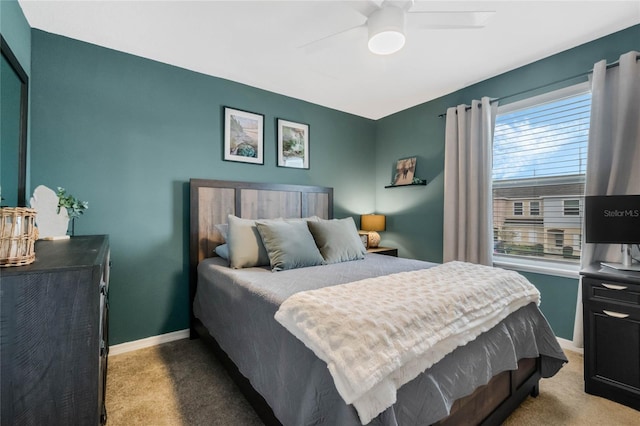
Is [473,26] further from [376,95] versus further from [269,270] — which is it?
[269,270]

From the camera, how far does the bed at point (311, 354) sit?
1079 millimetres

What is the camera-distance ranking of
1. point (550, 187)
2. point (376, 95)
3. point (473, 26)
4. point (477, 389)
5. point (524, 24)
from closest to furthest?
point (477, 389), point (473, 26), point (524, 24), point (550, 187), point (376, 95)

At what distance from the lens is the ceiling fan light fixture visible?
1.81 m

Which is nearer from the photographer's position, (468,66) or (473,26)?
(473,26)

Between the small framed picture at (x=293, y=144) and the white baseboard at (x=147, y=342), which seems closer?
the white baseboard at (x=147, y=342)

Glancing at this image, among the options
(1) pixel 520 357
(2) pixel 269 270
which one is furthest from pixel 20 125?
(1) pixel 520 357

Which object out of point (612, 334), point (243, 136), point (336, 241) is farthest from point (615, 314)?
point (243, 136)

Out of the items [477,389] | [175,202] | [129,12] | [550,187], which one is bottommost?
[477,389]

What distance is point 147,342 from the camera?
2.57 m

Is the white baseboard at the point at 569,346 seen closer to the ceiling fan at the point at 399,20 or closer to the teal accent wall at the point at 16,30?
the ceiling fan at the point at 399,20

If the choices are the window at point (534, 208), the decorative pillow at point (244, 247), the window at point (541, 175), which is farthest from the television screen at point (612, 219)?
the decorative pillow at point (244, 247)

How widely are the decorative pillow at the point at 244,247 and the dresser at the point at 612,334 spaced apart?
235cm

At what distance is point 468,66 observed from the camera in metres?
2.77

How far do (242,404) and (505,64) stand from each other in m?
3.63
